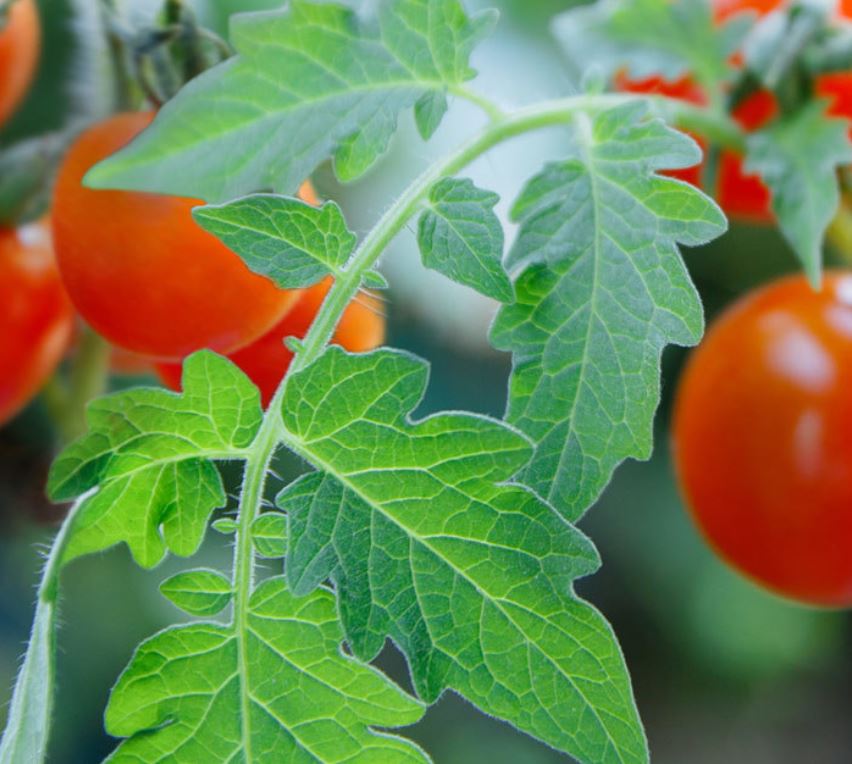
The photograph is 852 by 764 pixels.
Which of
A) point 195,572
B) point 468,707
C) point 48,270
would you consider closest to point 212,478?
point 195,572

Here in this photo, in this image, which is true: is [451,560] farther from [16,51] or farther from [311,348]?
[16,51]

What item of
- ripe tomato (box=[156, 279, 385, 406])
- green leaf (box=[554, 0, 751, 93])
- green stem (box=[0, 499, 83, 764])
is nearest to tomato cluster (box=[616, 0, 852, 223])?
green leaf (box=[554, 0, 751, 93])

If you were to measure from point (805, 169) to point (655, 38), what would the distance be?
0.33 feet

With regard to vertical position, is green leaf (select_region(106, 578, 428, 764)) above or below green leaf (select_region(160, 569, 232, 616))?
below

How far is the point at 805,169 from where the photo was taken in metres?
0.32

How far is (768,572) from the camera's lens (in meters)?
0.40

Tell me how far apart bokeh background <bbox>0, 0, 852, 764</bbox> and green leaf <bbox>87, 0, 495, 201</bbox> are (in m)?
0.11

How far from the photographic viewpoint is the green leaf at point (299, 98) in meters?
0.21

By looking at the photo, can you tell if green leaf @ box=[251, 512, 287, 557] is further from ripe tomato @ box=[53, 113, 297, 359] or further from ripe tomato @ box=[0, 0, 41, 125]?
ripe tomato @ box=[0, 0, 41, 125]

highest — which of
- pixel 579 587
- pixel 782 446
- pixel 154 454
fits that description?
pixel 154 454

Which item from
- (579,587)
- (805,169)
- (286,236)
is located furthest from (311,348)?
(579,587)

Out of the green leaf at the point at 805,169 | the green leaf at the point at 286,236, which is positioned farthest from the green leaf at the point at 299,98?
the green leaf at the point at 805,169

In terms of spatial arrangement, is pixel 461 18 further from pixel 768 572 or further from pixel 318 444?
pixel 768 572

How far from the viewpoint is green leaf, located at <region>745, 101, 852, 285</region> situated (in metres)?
0.31
